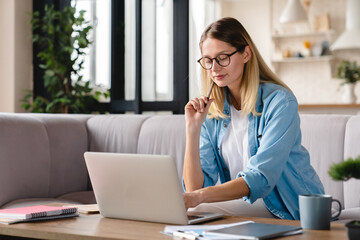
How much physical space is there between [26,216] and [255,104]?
88 centimetres

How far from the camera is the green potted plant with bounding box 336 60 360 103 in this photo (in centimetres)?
662

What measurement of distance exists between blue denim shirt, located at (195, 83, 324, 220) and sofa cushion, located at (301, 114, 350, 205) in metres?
0.62

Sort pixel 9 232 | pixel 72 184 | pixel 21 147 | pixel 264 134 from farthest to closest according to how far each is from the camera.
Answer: pixel 72 184 → pixel 21 147 → pixel 264 134 → pixel 9 232

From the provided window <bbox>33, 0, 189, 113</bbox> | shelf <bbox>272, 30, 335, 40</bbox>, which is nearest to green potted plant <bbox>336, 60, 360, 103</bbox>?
shelf <bbox>272, 30, 335, 40</bbox>

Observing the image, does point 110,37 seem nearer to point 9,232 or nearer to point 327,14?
point 9,232

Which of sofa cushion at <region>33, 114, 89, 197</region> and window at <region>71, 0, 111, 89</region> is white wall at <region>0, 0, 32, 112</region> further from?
sofa cushion at <region>33, 114, 89, 197</region>

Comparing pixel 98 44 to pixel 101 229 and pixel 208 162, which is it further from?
pixel 101 229

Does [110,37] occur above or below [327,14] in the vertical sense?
below

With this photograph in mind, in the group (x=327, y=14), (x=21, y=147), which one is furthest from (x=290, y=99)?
(x=327, y=14)

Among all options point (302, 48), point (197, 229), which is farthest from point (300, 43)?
point (197, 229)

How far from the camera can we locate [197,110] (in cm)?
189

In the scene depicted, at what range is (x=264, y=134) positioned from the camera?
178 cm

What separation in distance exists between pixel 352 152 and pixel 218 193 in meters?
1.10

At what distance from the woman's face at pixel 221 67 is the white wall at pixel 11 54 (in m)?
2.37
